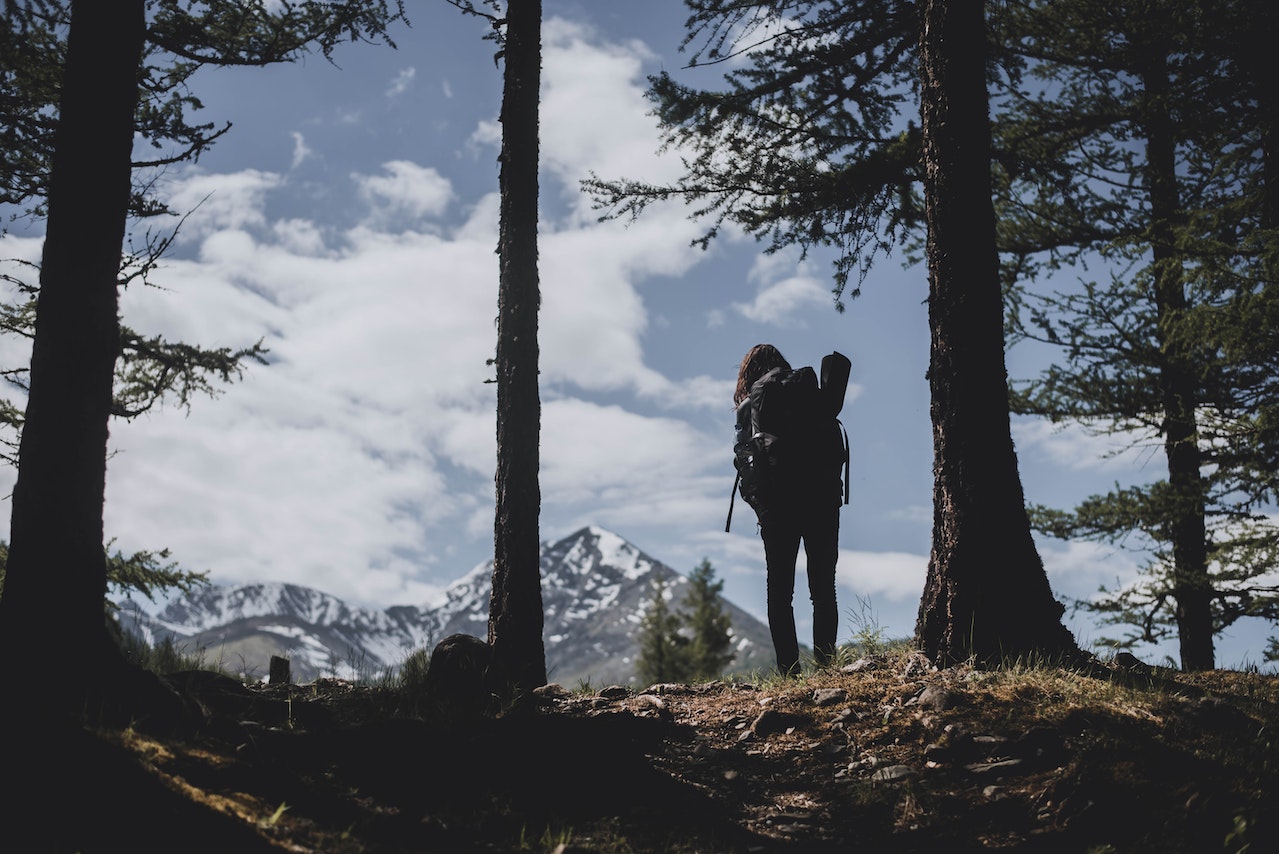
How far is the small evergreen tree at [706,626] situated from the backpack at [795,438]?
2738 cm

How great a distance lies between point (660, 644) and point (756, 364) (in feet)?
98.0

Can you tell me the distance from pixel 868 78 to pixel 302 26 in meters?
5.68

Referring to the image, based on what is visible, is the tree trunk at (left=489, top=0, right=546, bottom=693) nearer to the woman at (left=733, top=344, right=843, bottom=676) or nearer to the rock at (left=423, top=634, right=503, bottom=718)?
the rock at (left=423, top=634, right=503, bottom=718)

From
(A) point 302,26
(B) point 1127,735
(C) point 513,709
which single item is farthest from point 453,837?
(A) point 302,26

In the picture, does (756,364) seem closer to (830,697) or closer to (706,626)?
(830,697)

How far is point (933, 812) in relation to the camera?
167 inches

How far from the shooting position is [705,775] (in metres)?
4.89

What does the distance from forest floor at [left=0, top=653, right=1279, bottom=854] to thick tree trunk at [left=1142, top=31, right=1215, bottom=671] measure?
6915 millimetres

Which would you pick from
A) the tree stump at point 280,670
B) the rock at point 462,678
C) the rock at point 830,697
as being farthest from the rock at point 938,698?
the tree stump at point 280,670

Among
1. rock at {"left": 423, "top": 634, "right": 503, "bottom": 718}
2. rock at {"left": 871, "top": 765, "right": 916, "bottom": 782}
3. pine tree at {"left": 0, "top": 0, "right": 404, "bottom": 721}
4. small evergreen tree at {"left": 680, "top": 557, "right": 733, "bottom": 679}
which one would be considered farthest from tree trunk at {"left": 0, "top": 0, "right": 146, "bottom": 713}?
small evergreen tree at {"left": 680, "top": 557, "right": 733, "bottom": 679}

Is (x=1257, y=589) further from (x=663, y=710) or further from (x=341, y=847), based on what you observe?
(x=341, y=847)

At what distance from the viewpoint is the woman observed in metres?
6.77

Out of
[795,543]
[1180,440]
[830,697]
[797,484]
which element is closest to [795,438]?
[797,484]

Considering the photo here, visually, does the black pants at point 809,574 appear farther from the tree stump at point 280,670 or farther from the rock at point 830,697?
the tree stump at point 280,670
